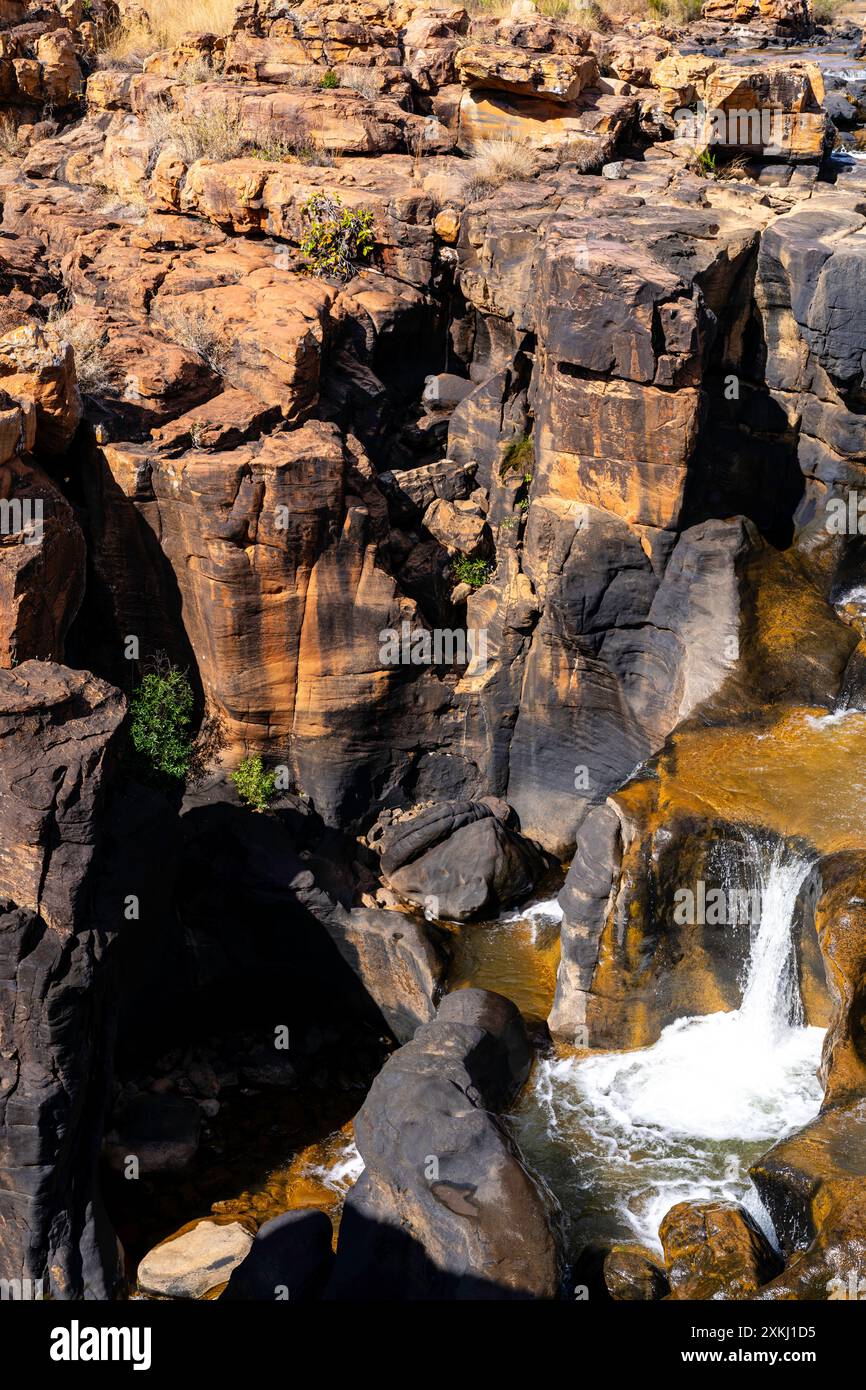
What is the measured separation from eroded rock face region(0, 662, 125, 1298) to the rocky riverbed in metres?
0.04

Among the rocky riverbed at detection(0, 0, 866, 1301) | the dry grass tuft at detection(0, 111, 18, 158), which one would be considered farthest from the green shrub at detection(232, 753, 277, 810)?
the dry grass tuft at detection(0, 111, 18, 158)

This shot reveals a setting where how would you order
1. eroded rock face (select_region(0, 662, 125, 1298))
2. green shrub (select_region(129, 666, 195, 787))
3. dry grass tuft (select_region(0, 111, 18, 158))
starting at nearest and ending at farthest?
eroded rock face (select_region(0, 662, 125, 1298)), green shrub (select_region(129, 666, 195, 787)), dry grass tuft (select_region(0, 111, 18, 158))

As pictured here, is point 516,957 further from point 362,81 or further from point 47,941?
point 362,81

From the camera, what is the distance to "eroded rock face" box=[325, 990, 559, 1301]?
33.2ft

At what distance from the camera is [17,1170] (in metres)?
11.5

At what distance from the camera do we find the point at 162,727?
16.3 metres

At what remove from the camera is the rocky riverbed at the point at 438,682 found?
37.5 ft

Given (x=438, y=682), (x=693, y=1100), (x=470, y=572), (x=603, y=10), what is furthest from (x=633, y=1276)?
(x=603, y=10)

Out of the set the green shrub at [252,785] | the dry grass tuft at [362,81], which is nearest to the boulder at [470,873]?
the green shrub at [252,785]

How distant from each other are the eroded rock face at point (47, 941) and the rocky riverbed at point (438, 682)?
1.6 inches

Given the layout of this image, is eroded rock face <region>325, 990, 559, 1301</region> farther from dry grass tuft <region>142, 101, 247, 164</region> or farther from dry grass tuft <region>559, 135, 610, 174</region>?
dry grass tuft <region>142, 101, 247, 164</region>

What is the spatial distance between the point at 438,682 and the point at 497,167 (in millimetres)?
8416
